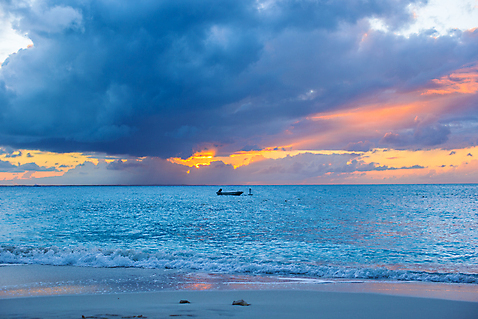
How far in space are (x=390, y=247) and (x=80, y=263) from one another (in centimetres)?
2340

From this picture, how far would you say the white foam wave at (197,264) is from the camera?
639 inches

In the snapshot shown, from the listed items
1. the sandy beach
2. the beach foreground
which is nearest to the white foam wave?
the sandy beach

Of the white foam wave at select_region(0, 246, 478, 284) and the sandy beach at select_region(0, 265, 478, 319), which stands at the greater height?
the sandy beach at select_region(0, 265, 478, 319)

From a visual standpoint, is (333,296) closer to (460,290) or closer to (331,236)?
(460,290)

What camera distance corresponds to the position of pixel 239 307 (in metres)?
10.3

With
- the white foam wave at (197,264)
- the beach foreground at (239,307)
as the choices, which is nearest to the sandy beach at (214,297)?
the beach foreground at (239,307)

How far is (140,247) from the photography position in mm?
26609

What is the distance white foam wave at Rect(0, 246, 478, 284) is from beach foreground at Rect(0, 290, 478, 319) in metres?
4.31

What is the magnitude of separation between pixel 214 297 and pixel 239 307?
80.2 inches

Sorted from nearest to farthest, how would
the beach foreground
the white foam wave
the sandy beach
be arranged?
1. the beach foreground
2. the sandy beach
3. the white foam wave

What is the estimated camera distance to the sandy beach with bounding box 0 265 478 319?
9.84 meters

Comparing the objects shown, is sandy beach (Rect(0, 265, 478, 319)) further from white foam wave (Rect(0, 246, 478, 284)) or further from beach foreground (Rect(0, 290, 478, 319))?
white foam wave (Rect(0, 246, 478, 284))

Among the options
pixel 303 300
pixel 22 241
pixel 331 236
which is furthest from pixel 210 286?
pixel 22 241

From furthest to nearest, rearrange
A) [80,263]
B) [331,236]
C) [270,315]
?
1. [331,236]
2. [80,263]
3. [270,315]
